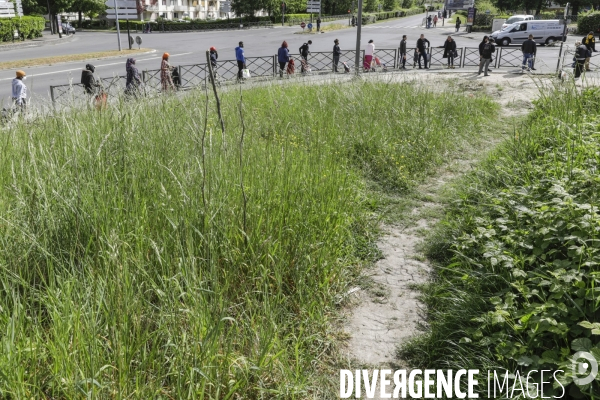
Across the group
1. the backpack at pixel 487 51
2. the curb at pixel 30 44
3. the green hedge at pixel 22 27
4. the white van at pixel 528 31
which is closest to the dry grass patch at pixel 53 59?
the curb at pixel 30 44

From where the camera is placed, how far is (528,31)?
98.4 ft

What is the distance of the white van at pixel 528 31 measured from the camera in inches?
1176

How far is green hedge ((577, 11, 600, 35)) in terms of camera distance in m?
35.5

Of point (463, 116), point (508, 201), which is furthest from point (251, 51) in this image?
point (508, 201)

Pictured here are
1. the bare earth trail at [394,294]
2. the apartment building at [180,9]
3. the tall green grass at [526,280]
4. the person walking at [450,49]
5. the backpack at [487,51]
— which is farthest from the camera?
the apartment building at [180,9]

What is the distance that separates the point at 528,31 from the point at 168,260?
32.3m

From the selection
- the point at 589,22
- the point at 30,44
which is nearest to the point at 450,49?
the point at 589,22

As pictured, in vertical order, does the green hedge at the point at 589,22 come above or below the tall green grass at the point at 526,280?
above

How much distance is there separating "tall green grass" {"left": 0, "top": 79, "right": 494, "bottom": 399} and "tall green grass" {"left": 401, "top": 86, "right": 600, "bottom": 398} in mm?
758

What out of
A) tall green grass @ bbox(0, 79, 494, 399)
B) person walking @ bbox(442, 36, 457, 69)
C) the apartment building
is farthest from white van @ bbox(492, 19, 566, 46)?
the apartment building

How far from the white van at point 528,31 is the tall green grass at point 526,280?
28022 millimetres

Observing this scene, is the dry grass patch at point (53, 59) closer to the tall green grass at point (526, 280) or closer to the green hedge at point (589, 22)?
the tall green grass at point (526, 280)

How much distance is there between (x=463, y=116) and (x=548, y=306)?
24.8 feet

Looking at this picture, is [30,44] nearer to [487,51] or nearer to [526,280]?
[487,51]
